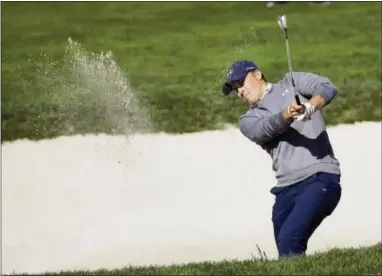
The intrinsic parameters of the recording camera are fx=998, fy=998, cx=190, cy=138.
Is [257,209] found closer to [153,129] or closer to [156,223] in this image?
[156,223]

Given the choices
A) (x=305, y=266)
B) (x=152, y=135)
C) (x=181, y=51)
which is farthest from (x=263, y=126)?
(x=181, y=51)

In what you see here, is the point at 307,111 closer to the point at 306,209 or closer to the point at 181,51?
the point at 306,209

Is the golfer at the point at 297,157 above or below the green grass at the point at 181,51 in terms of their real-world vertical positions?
below

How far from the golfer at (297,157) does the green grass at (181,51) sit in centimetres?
333

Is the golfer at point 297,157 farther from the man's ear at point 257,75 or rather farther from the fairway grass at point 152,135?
the fairway grass at point 152,135

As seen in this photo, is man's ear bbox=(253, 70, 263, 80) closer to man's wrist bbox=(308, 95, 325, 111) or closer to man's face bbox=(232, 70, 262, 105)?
man's face bbox=(232, 70, 262, 105)

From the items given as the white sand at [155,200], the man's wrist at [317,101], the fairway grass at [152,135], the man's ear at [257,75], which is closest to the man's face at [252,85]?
the man's ear at [257,75]

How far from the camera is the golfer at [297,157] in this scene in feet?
14.3

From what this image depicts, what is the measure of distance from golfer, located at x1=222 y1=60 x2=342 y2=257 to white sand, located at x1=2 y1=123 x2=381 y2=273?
7.22ft

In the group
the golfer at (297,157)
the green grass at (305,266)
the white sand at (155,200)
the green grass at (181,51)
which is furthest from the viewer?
the green grass at (181,51)

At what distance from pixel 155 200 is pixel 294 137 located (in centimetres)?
303

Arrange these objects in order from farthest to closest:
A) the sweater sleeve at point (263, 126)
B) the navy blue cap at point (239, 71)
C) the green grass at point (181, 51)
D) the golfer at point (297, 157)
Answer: the green grass at point (181, 51)
the navy blue cap at point (239, 71)
the golfer at point (297, 157)
the sweater sleeve at point (263, 126)

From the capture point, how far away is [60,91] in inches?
283

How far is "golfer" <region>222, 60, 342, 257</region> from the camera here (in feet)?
14.3
